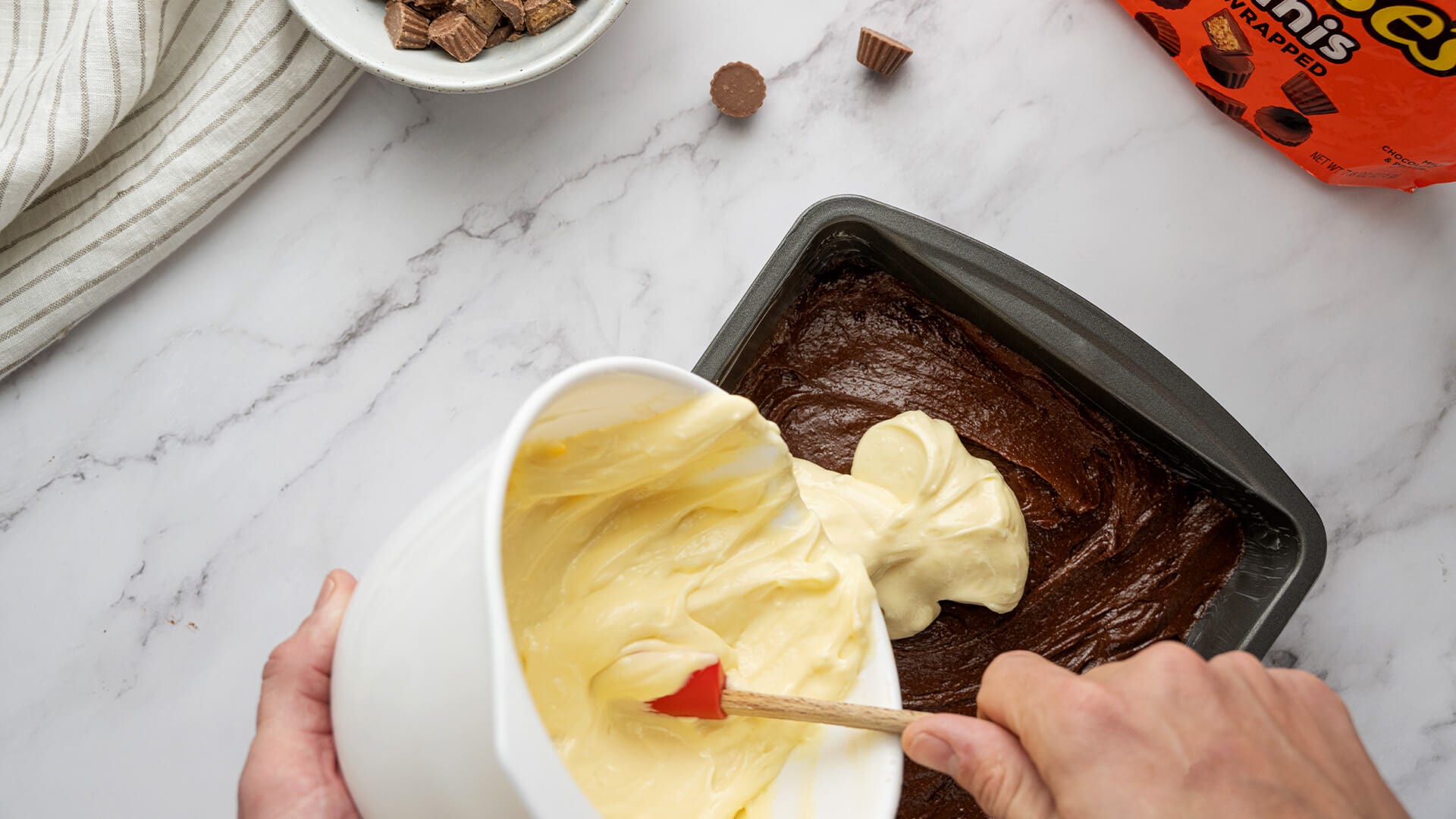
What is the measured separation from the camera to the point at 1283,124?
1.19 metres

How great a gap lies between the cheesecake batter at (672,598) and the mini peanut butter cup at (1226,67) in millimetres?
803

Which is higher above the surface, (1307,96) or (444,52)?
(1307,96)

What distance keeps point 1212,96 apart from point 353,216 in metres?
1.16

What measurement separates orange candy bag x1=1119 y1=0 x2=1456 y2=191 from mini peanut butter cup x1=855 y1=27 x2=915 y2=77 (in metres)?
0.32

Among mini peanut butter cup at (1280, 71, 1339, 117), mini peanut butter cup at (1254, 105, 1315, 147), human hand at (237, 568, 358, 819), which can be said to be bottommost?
human hand at (237, 568, 358, 819)

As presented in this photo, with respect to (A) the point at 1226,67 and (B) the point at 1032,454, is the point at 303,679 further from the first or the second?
(A) the point at 1226,67

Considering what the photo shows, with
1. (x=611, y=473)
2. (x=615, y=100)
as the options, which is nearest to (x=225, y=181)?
(x=615, y=100)

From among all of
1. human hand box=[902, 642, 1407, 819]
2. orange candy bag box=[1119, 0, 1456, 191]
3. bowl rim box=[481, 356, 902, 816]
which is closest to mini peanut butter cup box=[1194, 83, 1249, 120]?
orange candy bag box=[1119, 0, 1456, 191]

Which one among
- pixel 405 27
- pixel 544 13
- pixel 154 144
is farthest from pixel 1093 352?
pixel 154 144

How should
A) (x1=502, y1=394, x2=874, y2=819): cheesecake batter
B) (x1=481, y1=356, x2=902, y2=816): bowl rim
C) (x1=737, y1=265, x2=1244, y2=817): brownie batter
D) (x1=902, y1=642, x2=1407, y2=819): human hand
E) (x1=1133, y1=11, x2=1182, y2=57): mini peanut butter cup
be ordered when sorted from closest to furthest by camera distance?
(x1=481, y1=356, x2=902, y2=816): bowl rim, (x1=902, y1=642, x2=1407, y2=819): human hand, (x1=502, y1=394, x2=874, y2=819): cheesecake batter, (x1=737, y1=265, x2=1244, y2=817): brownie batter, (x1=1133, y1=11, x2=1182, y2=57): mini peanut butter cup

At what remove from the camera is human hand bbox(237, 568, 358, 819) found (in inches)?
33.3

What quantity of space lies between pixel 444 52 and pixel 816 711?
88 centimetres

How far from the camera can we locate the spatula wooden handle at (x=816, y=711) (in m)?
0.78

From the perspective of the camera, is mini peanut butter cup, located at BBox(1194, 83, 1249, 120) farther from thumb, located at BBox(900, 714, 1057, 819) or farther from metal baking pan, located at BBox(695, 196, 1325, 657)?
thumb, located at BBox(900, 714, 1057, 819)
